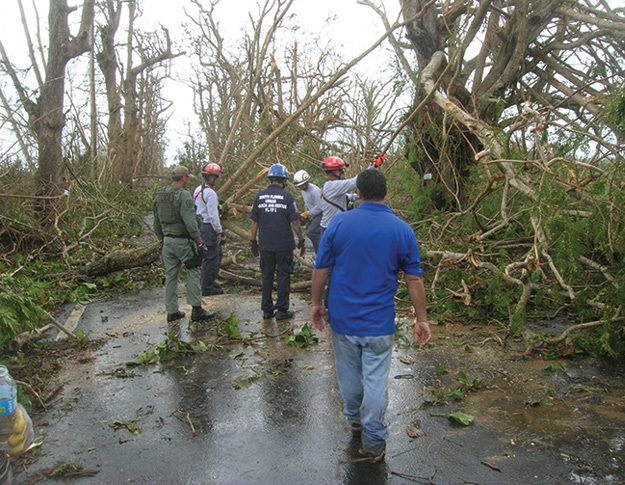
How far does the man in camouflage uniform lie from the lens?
6.86m

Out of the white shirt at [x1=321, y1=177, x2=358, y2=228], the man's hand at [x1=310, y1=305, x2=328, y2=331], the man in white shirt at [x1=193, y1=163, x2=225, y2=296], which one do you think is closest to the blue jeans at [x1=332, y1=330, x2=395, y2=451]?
the man's hand at [x1=310, y1=305, x2=328, y2=331]

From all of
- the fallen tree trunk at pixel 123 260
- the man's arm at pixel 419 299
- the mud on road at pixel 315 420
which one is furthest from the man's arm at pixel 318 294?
the fallen tree trunk at pixel 123 260

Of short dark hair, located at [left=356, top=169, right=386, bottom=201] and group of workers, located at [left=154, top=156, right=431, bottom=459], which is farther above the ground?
short dark hair, located at [left=356, top=169, right=386, bottom=201]

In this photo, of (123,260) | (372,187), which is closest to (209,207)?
(123,260)

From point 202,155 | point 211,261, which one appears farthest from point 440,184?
point 202,155

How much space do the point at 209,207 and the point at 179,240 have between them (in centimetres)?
114

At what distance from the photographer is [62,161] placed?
12.1 meters

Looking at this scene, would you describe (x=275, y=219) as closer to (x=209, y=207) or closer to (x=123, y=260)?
(x=209, y=207)

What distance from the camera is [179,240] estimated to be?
277 inches

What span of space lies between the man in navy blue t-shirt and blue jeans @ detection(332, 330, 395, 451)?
3.54m

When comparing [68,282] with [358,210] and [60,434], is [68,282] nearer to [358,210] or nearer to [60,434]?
[60,434]

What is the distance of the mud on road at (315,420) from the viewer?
3352 millimetres

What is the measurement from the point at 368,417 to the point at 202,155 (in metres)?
15.9

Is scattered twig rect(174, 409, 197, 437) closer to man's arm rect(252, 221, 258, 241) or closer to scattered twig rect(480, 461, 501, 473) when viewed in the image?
scattered twig rect(480, 461, 501, 473)
